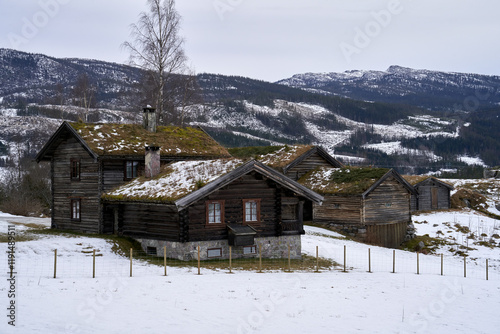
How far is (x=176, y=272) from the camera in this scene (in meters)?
22.5

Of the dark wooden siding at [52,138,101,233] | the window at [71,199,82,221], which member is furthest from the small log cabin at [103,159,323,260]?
the window at [71,199,82,221]

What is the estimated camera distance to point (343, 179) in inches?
1644

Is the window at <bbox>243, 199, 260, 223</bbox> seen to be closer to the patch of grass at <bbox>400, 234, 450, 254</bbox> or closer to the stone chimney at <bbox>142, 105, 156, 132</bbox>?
the stone chimney at <bbox>142, 105, 156, 132</bbox>

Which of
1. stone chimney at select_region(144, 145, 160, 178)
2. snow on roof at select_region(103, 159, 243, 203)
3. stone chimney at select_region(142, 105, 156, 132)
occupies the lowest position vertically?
snow on roof at select_region(103, 159, 243, 203)

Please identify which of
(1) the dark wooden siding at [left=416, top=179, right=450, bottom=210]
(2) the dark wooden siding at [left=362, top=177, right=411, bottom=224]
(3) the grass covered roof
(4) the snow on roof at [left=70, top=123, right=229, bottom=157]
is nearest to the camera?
(4) the snow on roof at [left=70, top=123, right=229, bottom=157]

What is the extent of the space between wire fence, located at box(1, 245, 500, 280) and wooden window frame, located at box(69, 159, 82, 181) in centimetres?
830

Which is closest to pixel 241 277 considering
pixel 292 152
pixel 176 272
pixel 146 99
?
pixel 176 272

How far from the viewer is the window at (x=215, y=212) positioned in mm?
26375

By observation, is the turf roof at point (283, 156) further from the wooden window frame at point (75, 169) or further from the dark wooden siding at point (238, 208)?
the wooden window frame at point (75, 169)

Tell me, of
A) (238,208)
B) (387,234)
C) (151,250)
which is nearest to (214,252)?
(238,208)

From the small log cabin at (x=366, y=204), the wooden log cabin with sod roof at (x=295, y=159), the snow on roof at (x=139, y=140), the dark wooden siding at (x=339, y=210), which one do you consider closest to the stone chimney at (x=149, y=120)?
the snow on roof at (x=139, y=140)

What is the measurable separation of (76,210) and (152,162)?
7.07m

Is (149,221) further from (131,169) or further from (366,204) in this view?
(366,204)

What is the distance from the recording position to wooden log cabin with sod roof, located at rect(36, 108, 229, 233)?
104 feet
